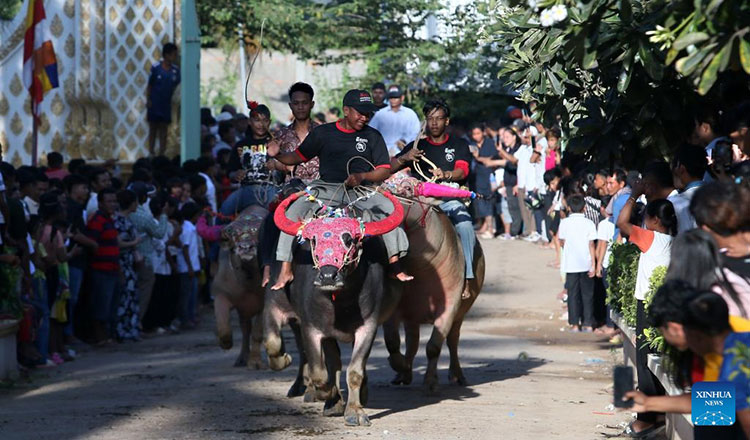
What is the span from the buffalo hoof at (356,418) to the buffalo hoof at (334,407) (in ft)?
1.51

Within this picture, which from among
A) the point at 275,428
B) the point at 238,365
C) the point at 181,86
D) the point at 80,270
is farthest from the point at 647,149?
the point at 181,86

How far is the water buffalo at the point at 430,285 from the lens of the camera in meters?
11.9

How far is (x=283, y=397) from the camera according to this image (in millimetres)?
12219

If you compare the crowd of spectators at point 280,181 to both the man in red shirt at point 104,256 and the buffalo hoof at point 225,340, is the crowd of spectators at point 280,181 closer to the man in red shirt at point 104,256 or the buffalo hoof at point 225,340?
the man in red shirt at point 104,256

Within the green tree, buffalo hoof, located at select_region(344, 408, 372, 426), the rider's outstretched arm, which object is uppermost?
the green tree

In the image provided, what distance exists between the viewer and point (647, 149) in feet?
37.7

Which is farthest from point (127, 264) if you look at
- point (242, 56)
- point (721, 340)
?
point (242, 56)

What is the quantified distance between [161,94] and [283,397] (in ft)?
41.8

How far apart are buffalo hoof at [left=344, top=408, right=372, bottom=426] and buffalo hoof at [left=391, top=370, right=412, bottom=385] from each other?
6.74ft

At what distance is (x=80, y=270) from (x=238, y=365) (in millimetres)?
2602

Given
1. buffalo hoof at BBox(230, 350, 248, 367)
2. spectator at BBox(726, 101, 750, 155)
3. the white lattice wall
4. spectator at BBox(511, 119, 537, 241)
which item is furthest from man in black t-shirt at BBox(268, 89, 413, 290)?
spectator at BBox(511, 119, 537, 241)

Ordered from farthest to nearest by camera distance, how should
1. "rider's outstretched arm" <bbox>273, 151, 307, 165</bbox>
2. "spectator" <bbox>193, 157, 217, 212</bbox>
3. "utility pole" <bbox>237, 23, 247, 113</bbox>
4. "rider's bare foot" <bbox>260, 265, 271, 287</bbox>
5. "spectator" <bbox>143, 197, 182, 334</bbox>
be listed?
1. "utility pole" <bbox>237, 23, 247, 113</bbox>
2. "spectator" <bbox>193, 157, 217, 212</bbox>
3. "spectator" <bbox>143, 197, 182, 334</bbox>
4. "rider's bare foot" <bbox>260, 265, 271, 287</bbox>
5. "rider's outstretched arm" <bbox>273, 151, 307, 165</bbox>

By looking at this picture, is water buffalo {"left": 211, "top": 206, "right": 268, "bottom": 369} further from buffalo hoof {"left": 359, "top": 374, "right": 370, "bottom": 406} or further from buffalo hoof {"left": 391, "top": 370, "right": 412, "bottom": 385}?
buffalo hoof {"left": 359, "top": 374, "right": 370, "bottom": 406}

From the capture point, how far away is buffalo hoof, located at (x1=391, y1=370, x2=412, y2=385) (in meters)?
12.8
